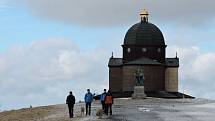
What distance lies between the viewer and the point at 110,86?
86.8m

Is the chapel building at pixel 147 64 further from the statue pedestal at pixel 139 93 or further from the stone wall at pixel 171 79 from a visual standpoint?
the statue pedestal at pixel 139 93

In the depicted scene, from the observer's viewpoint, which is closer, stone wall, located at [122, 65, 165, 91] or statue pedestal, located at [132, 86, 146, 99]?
statue pedestal, located at [132, 86, 146, 99]

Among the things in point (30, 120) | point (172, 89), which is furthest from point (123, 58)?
point (30, 120)

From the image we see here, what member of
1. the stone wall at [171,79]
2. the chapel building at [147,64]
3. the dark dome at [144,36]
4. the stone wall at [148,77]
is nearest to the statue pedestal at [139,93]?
the chapel building at [147,64]

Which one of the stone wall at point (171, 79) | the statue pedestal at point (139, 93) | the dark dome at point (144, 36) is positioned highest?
the dark dome at point (144, 36)

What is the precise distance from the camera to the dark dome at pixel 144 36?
84188mm

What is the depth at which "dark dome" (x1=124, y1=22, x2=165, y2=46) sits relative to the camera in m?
84.2

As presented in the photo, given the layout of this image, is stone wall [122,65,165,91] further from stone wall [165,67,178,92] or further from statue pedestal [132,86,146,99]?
statue pedestal [132,86,146,99]

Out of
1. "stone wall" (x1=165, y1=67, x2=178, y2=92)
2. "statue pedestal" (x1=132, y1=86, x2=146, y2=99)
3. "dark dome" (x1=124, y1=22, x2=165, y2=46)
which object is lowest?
"statue pedestal" (x1=132, y1=86, x2=146, y2=99)

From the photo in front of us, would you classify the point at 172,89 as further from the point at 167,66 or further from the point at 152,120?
the point at 152,120

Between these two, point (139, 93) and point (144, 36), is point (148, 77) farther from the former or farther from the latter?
point (139, 93)

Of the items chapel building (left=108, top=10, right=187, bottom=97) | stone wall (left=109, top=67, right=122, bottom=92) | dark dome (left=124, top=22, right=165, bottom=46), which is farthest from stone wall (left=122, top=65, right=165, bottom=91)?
dark dome (left=124, top=22, right=165, bottom=46)

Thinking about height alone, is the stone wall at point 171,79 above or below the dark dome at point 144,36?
below

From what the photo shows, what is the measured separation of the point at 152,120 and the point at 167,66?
52369 millimetres
